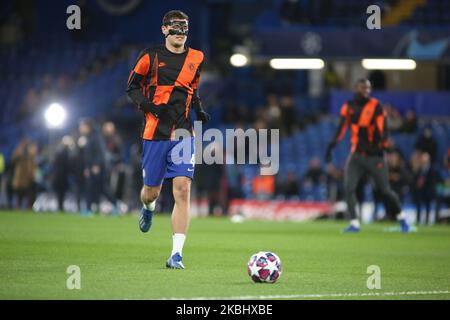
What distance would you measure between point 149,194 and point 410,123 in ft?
61.3

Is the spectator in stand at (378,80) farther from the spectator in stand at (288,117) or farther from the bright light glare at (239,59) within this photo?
the bright light glare at (239,59)

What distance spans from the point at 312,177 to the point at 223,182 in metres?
2.40

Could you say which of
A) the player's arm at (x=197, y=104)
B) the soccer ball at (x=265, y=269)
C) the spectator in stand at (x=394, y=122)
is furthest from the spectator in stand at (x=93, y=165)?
the soccer ball at (x=265, y=269)

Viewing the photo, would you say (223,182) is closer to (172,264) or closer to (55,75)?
(55,75)

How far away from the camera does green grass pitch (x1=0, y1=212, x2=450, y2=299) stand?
411 inches

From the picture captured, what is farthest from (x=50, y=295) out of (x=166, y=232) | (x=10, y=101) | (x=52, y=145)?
(x=10, y=101)

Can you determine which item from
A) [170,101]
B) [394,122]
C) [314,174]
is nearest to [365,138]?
[170,101]

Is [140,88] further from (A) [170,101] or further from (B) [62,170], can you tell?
(B) [62,170]

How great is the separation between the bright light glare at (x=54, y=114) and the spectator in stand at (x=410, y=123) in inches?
410

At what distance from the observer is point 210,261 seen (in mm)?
13945

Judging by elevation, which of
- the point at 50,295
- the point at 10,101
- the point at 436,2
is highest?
the point at 436,2

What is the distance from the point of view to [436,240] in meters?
19.8

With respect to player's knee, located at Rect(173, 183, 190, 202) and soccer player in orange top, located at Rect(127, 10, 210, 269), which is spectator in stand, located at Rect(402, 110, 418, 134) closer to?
soccer player in orange top, located at Rect(127, 10, 210, 269)

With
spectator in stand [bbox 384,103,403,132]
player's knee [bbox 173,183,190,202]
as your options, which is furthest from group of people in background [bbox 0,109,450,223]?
player's knee [bbox 173,183,190,202]
